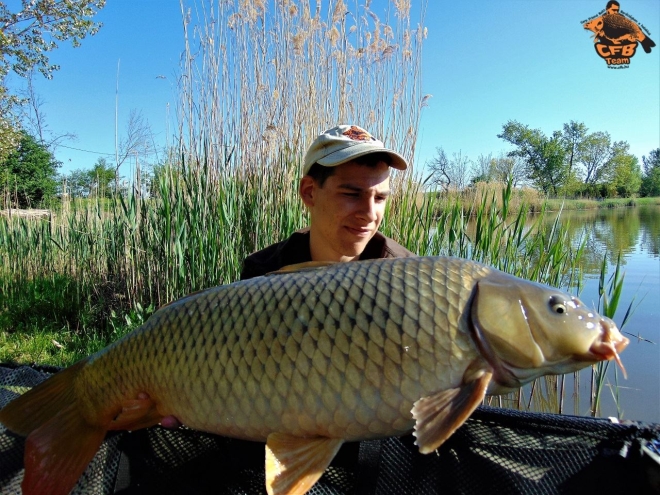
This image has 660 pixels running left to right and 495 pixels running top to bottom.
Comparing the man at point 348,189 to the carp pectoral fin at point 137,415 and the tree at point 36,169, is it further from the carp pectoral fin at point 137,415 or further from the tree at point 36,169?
the tree at point 36,169

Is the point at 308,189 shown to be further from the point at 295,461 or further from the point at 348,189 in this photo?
the point at 295,461

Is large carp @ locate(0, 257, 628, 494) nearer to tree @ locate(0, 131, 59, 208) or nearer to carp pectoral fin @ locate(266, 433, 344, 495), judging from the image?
carp pectoral fin @ locate(266, 433, 344, 495)

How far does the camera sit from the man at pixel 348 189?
157cm

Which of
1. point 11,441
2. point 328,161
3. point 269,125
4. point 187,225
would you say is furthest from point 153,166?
point 11,441

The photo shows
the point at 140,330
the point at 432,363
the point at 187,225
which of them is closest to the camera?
the point at 432,363

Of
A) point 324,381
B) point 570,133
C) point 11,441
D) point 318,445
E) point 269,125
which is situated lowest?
point 11,441

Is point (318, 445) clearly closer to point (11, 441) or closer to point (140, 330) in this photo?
point (140, 330)

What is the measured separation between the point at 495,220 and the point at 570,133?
4512 cm

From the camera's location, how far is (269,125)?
123 inches

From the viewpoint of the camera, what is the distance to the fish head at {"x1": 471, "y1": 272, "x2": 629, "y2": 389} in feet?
2.72

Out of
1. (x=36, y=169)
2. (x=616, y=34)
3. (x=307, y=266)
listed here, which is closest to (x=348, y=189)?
(x=307, y=266)

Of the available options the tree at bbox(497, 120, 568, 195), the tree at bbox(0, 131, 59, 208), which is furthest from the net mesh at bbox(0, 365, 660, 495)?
the tree at bbox(497, 120, 568, 195)

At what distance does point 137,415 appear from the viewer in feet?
3.65

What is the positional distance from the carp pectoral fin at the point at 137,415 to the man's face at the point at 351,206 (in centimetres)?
81
